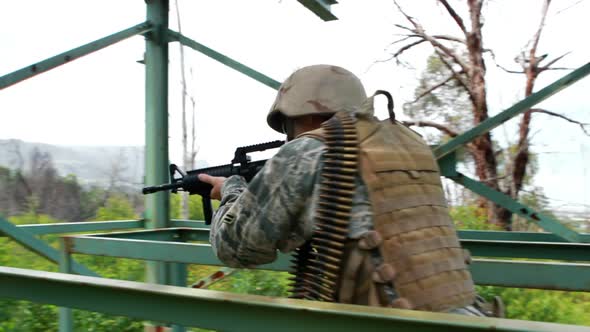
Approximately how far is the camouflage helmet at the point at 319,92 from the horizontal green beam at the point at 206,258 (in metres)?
0.71

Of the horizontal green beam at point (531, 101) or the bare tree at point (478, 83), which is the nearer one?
the horizontal green beam at point (531, 101)

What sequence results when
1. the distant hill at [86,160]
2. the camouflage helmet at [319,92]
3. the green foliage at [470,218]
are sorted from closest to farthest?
the camouflage helmet at [319,92]
the green foliage at [470,218]
the distant hill at [86,160]

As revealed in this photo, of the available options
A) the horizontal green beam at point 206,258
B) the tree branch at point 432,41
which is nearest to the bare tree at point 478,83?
the tree branch at point 432,41

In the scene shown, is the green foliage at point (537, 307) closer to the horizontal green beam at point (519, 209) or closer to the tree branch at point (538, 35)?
the horizontal green beam at point (519, 209)

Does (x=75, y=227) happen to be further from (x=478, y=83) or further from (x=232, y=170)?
(x=478, y=83)

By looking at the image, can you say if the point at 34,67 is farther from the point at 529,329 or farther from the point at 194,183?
the point at 529,329

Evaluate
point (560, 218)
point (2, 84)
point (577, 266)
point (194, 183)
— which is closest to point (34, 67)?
point (2, 84)

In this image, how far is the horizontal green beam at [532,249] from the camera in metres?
2.63

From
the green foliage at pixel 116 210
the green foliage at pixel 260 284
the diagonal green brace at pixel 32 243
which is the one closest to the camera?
the diagonal green brace at pixel 32 243

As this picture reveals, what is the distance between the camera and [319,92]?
1.91 metres

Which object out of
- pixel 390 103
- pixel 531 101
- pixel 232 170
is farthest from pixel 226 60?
pixel 390 103

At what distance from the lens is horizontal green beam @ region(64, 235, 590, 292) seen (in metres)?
1.96

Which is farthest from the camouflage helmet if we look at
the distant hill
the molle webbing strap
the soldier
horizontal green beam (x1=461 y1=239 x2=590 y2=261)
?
the distant hill

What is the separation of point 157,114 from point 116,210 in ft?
14.1
